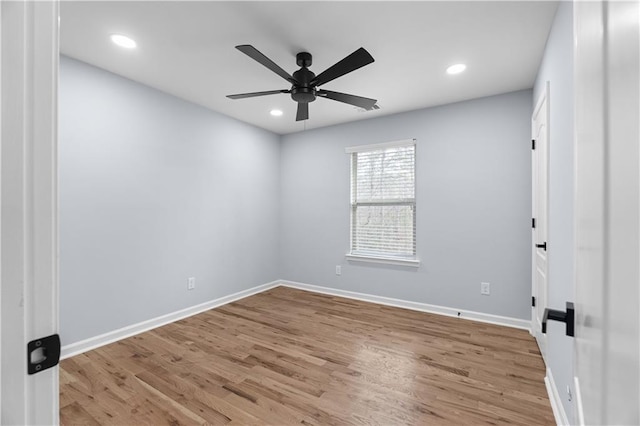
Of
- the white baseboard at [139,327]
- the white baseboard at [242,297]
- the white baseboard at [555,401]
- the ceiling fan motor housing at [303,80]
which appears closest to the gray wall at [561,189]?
the white baseboard at [555,401]

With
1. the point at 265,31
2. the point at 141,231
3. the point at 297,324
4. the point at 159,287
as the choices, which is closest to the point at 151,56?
the point at 265,31

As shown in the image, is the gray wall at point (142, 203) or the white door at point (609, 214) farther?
the gray wall at point (142, 203)

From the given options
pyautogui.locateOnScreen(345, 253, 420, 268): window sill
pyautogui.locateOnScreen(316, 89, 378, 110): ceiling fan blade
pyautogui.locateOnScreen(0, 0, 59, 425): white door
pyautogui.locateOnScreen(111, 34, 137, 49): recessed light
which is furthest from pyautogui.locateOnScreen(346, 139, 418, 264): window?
pyautogui.locateOnScreen(0, 0, 59, 425): white door

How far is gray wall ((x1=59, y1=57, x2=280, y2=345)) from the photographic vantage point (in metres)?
2.58

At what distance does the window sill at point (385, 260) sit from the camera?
12.4ft

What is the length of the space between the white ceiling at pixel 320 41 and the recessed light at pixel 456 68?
0.06 meters

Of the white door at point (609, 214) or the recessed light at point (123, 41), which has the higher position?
the recessed light at point (123, 41)

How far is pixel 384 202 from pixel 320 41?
2304 mm

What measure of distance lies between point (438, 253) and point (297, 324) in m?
1.89

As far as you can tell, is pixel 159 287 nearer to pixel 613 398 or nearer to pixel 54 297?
pixel 54 297

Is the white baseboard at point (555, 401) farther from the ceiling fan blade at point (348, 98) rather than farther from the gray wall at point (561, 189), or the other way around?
the ceiling fan blade at point (348, 98)

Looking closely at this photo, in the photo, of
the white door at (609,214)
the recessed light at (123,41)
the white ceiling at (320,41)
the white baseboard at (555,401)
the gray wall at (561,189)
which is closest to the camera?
the white door at (609,214)

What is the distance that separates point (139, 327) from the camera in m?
3.04

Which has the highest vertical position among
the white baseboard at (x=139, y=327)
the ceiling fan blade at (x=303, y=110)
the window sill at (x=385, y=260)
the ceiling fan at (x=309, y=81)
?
the ceiling fan at (x=309, y=81)
